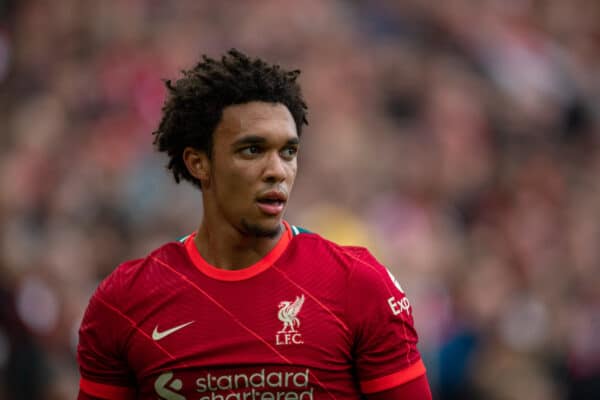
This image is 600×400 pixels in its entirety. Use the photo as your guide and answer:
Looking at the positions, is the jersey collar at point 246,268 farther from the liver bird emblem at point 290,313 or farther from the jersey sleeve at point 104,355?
the jersey sleeve at point 104,355

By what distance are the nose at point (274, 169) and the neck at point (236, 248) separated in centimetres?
23

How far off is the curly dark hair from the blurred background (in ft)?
13.8

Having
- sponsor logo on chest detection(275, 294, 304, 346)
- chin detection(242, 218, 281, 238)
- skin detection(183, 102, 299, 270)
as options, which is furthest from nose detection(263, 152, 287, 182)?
sponsor logo on chest detection(275, 294, 304, 346)

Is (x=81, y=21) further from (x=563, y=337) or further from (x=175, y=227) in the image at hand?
(x=563, y=337)

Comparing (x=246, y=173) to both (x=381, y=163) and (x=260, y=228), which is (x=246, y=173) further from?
(x=381, y=163)

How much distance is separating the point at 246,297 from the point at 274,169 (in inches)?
16.6

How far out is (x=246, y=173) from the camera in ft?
11.2

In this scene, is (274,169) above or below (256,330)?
above

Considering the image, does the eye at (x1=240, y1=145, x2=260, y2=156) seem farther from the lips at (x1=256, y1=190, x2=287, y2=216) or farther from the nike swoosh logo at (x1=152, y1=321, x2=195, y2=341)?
the nike swoosh logo at (x1=152, y1=321, x2=195, y2=341)

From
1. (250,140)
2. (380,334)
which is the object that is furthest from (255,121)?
(380,334)

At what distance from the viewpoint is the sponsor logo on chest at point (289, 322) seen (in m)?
3.39

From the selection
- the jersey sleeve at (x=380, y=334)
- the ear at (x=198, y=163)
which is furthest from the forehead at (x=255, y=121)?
the jersey sleeve at (x=380, y=334)

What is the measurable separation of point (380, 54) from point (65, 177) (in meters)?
3.15

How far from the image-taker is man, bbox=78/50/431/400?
3.38 metres
